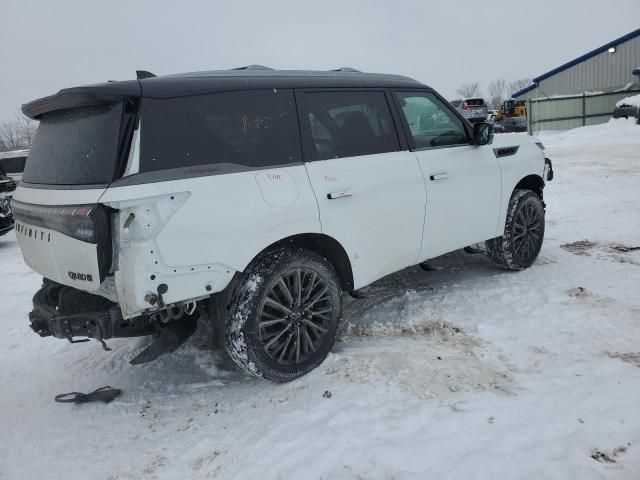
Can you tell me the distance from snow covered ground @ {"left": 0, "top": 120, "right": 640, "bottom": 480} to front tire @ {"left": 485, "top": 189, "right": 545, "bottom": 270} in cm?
22

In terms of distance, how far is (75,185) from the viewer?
286 centimetres

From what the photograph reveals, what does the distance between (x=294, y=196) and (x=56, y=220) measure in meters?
1.37

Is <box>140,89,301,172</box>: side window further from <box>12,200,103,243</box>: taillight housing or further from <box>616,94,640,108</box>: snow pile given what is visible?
<box>616,94,640,108</box>: snow pile

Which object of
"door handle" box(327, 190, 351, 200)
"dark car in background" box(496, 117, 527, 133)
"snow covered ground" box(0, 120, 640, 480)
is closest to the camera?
"snow covered ground" box(0, 120, 640, 480)

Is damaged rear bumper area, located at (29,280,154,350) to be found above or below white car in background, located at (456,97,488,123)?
below

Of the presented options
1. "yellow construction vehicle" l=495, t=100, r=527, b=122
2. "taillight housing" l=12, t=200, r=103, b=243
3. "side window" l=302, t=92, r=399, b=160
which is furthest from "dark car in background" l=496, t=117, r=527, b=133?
"taillight housing" l=12, t=200, r=103, b=243

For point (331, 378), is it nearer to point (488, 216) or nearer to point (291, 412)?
point (291, 412)

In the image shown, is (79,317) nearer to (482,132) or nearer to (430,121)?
(430,121)

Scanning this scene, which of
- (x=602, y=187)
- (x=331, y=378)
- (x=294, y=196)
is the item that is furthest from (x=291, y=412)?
(x=602, y=187)

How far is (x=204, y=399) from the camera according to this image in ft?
11.0

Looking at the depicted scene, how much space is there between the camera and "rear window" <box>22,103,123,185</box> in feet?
9.01

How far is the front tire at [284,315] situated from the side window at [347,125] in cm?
76

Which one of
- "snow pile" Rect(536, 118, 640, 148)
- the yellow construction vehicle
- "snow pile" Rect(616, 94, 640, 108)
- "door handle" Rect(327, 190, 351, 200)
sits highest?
the yellow construction vehicle

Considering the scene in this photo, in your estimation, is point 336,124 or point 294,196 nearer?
point 294,196
